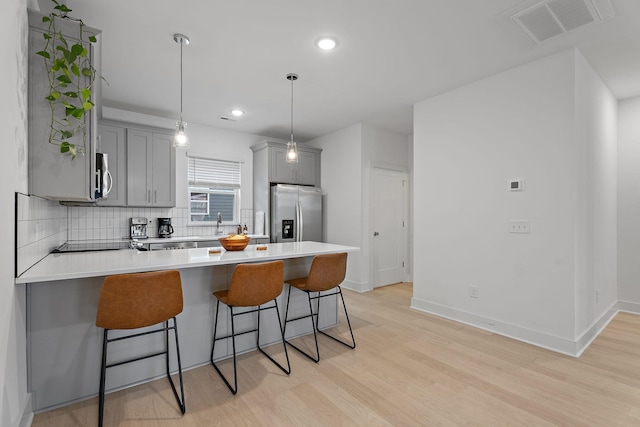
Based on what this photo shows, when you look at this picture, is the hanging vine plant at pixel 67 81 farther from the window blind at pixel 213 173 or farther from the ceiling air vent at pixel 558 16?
the ceiling air vent at pixel 558 16

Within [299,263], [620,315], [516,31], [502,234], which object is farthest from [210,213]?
[620,315]

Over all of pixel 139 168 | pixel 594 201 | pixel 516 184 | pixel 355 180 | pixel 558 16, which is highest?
pixel 558 16

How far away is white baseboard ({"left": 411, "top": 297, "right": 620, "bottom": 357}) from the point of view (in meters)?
2.80

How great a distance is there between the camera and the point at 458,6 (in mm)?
2238

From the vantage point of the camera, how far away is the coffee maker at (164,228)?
15.1 feet

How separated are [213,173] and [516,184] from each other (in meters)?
4.27

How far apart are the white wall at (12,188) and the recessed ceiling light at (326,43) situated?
6.32 feet

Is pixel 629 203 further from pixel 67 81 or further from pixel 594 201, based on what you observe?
pixel 67 81

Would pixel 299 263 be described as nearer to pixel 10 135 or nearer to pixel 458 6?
pixel 10 135

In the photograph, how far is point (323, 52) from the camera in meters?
2.88

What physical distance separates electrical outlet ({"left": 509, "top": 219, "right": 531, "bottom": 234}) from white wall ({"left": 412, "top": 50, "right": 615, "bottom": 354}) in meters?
0.04

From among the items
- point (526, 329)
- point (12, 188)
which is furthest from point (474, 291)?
point (12, 188)

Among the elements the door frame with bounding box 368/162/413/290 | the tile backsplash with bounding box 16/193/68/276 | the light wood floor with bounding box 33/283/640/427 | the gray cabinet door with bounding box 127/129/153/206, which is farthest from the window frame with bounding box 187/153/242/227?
the light wood floor with bounding box 33/283/640/427

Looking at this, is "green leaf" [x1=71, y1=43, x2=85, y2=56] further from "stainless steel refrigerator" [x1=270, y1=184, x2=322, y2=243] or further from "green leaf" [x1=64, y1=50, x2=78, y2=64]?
"stainless steel refrigerator" [x1=270, y1=184, x2=322, y2=243]
